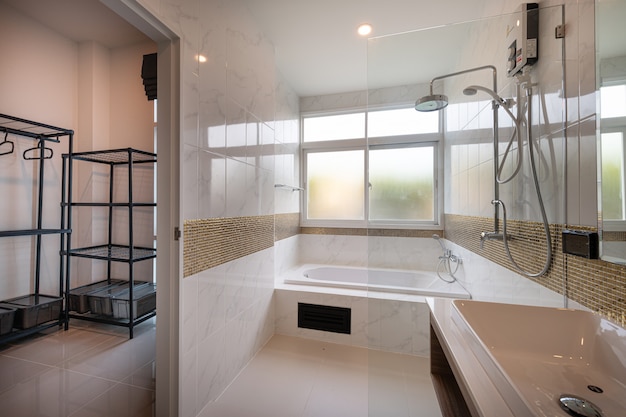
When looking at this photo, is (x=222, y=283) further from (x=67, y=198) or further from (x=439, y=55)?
(x=439, y=55)

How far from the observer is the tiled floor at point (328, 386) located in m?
1.62

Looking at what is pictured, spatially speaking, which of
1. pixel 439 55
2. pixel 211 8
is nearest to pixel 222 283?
pixel 211 8

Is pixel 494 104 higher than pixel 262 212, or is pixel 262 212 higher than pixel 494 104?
pixel 494 104

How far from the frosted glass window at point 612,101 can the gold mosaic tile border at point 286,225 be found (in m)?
2.39

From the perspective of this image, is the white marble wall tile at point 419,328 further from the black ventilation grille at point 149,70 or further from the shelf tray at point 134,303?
the black ventilation grille at point 149,70

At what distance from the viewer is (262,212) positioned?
93.7 inches

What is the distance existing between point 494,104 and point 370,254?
1.60 meters

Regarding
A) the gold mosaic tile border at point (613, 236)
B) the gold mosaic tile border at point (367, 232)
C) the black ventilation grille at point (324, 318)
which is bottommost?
the black ventilation grille at point (324, 318)

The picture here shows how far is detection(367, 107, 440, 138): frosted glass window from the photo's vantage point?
2.49 meters

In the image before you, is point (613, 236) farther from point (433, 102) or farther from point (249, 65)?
point (249, 65)

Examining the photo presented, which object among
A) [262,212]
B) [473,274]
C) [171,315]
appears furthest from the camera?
[262,212]

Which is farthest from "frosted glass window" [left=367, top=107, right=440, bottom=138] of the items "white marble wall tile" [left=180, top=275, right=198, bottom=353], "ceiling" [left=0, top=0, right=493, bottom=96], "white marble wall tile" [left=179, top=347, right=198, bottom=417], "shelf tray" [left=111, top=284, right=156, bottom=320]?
"shelf tray" [left=111, top=284, right=156, bottom=320]

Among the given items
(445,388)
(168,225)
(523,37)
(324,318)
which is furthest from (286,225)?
(523,37)

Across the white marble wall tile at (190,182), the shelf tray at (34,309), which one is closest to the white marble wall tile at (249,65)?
the white marble wall tile at (190,182)
